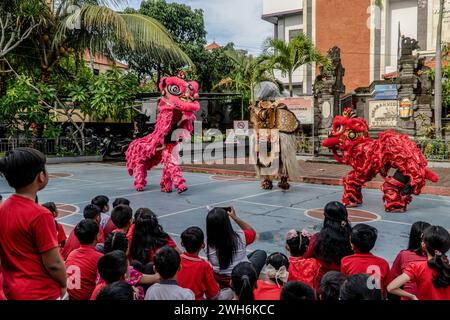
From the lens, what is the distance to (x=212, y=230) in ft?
12.1

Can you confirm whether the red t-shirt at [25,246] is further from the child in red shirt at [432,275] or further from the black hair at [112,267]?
the child in red shirt at [432,275]

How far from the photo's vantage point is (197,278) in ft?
10.6

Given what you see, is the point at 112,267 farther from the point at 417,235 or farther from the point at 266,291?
the point at 417,235

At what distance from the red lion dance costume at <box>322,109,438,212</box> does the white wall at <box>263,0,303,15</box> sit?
3030cm

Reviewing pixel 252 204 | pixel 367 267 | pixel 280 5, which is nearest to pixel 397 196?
pixel 252 204

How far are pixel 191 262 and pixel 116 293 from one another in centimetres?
83

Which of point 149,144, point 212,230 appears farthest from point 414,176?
point 149,144

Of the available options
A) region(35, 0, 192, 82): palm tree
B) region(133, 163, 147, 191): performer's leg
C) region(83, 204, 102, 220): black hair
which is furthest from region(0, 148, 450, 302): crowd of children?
region(35, 0, 192, 82): palm tree

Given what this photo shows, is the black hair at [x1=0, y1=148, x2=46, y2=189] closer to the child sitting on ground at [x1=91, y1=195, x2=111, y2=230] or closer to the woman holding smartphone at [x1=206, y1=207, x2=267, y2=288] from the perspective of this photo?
the woman holding smartphone at [x1=206, y1=207, x2=267, y2=288]

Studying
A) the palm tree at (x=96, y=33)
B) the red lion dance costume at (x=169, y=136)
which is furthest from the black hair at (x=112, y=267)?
the palm tree at (x=96, y=33)

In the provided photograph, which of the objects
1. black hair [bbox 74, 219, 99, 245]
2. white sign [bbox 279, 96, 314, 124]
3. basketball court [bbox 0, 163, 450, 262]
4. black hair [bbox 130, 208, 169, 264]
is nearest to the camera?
black hair [bbox 74, 219, 99, 245]

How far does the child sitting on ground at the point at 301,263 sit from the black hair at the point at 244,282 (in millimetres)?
591

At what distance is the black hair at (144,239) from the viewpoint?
3.87m

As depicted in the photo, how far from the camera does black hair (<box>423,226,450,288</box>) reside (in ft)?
9.02
